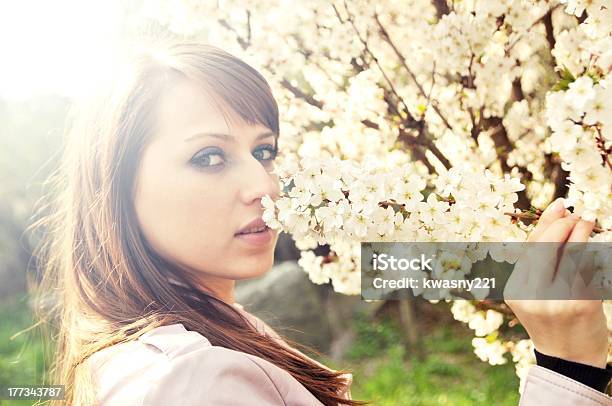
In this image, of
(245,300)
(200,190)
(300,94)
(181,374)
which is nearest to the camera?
(181,374)

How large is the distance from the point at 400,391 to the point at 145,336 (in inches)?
140

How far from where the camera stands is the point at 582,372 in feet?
3.28

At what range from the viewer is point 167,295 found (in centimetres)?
126

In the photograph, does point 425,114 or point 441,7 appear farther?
point 425,114

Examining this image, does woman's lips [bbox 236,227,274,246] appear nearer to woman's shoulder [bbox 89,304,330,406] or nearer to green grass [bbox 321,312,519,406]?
woman's shoulder [bbox 89,304,330,406]

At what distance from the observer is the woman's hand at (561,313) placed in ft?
3.13

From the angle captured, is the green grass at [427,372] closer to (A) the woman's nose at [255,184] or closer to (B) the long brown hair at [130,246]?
(B) the long brown hair at [130,246]

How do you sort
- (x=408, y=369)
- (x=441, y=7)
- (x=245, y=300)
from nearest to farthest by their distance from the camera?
(x=441, y=7) → (x=408, y=369) → (x=245, y=300)

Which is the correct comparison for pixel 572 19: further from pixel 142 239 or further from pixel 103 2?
pixel 103 2

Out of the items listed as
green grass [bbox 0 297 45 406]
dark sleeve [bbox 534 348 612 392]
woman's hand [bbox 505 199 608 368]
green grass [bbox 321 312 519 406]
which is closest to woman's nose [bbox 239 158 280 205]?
woman's hand [bbox 505 199 608 368]

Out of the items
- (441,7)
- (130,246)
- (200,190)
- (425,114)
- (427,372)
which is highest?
(441,7)

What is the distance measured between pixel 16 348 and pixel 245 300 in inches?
80.1

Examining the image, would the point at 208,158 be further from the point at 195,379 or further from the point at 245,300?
the point at 245,300

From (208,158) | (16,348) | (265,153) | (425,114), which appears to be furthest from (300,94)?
(16,348)
